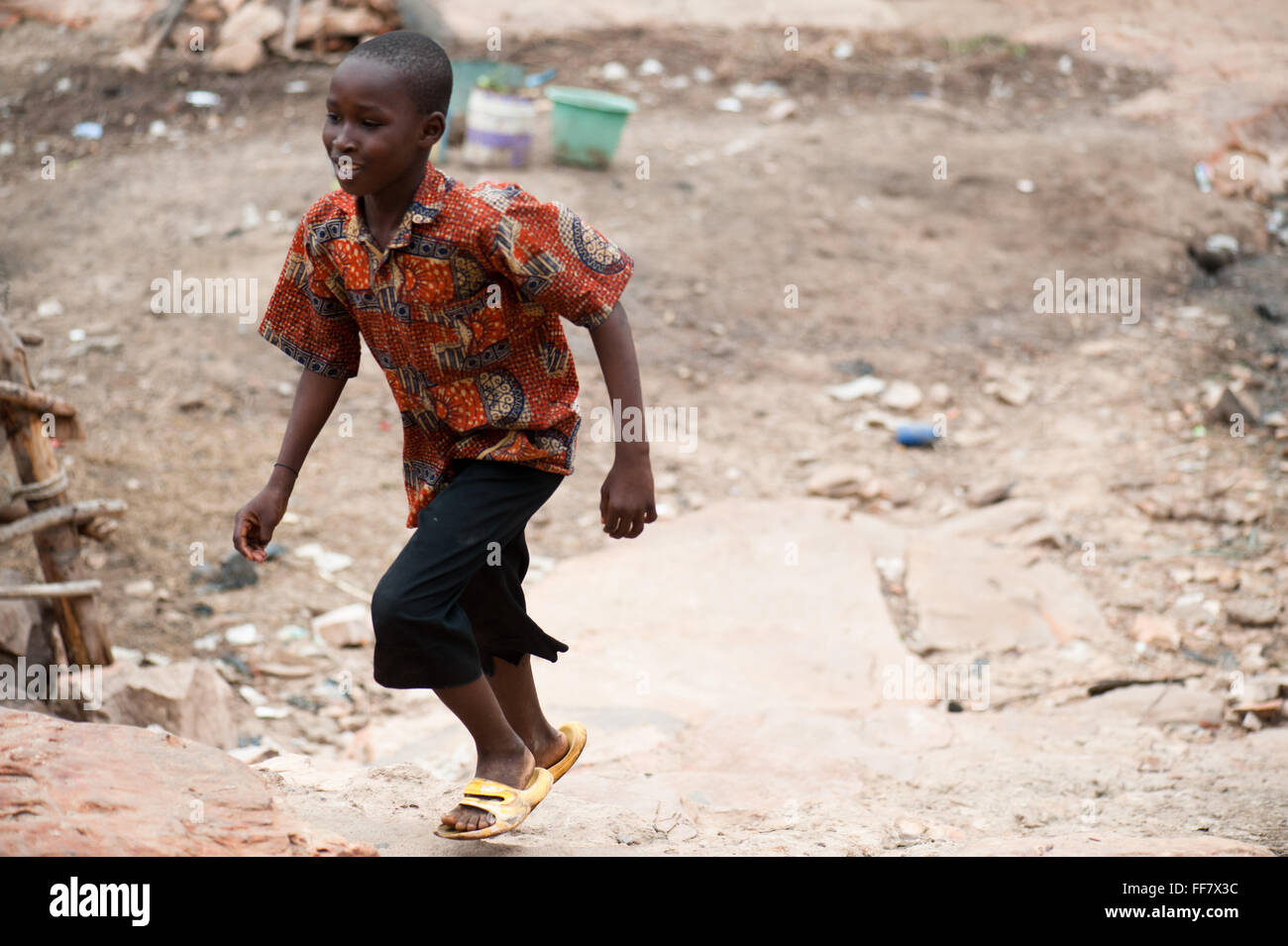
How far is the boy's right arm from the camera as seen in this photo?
2107 mm

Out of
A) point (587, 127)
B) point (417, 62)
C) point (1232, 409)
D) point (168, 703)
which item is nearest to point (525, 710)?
point (417, 62)

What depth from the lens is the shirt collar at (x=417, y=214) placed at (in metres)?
1.92

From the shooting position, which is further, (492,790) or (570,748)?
(570,748)

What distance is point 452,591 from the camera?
6.57ft

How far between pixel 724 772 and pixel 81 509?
6.84ft

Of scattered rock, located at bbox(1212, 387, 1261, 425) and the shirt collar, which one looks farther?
scattered rock, located at bbox(1212, 387, 1261, 425)

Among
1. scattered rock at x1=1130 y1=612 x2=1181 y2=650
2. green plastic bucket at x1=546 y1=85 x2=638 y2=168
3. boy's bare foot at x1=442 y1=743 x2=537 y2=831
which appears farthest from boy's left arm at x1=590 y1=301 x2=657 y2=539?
green plastic bucket at x1=546 y1=85 x2=638 y2=168

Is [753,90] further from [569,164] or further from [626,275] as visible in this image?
[626,275]

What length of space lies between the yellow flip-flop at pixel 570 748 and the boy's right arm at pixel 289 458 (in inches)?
29.9

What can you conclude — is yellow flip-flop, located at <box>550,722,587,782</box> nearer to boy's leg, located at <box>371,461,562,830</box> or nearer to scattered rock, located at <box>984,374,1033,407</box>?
boy's leg, located at <box>371,461,562,830</box>

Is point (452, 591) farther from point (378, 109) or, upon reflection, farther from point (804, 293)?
point (804, 293)

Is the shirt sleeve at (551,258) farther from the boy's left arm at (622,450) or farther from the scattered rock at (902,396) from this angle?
the scattered rock at (902,396)

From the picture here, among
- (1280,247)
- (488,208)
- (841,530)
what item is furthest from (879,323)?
(488,208)

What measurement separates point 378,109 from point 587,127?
5743 millimetres
